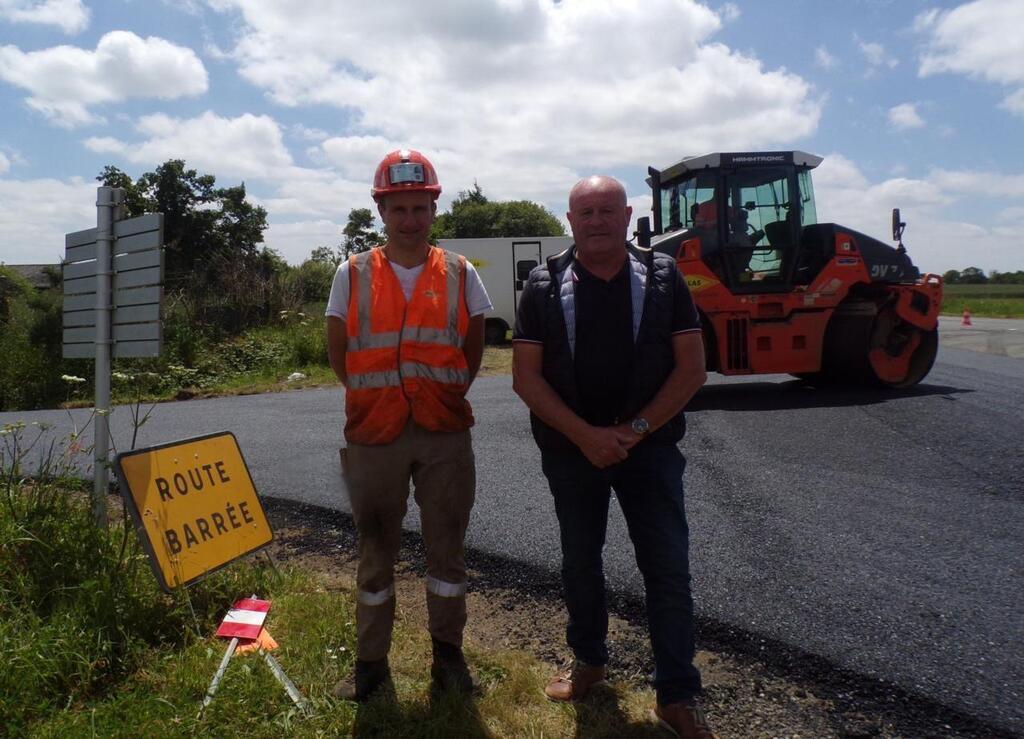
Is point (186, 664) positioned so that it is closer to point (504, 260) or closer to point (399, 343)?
point (399, 343)

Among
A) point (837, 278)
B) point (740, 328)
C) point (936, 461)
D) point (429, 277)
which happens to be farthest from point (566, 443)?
point (837, 278)

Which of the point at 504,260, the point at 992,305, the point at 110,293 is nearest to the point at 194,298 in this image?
the point at 504,260

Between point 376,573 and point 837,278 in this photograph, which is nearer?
point 376,573

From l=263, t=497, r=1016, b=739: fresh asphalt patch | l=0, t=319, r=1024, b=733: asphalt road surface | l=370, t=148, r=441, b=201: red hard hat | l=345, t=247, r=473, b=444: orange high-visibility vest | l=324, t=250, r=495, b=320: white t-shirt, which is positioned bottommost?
l=263, t=497, r=1016, b=739: fresh asphalt patch

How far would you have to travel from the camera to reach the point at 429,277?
2.91m

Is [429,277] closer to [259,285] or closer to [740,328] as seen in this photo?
[740,328]

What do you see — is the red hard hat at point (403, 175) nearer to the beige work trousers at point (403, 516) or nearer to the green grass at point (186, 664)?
the beige work trousers at point (403, 516)

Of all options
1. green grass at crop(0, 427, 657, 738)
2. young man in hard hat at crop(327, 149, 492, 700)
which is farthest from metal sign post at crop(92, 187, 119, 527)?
young man in hard hat at crop(327, 149, 492, 700)

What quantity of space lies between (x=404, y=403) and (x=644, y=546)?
0.96 meters

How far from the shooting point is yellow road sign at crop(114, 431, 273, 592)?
11.2ft

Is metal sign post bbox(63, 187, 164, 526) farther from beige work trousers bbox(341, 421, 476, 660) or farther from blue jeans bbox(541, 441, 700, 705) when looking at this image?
blue jeans bbox(541, 441, 700, 705)

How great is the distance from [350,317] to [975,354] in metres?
16.6

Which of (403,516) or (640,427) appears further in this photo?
(403,516)

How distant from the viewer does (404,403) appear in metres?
2.85
